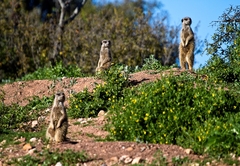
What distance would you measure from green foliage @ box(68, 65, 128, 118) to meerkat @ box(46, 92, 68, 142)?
2.04 meters

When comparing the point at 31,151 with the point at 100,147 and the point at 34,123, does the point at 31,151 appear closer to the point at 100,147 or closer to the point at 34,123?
the point at 100,147

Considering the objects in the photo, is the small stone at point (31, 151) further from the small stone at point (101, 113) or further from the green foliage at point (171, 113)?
the small stone at point (101, 113)

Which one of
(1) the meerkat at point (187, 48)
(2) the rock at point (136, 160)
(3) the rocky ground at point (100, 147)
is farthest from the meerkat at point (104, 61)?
(2) the rock at point (136, 160)

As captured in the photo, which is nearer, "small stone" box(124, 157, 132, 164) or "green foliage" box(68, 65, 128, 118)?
"small stone" box(124, 157, 132, 164)

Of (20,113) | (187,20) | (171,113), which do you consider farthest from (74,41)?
(171,113)

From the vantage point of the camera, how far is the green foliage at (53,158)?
322 inches

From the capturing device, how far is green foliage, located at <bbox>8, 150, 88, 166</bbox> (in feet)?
26.9

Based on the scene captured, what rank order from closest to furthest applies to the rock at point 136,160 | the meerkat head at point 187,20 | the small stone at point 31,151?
the rock at point 136,160, the small stone at point 31,151, the meerkat head at point 187,20

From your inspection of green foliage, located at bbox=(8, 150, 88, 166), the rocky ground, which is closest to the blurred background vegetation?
the rocky ground

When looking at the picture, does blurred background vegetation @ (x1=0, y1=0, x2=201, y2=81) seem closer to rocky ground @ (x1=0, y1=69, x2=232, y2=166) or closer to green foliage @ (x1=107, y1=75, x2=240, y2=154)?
rocky ground @ (x1=0, y1=69, x2=232, y2=166)

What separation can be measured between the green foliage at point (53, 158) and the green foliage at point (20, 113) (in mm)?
2315

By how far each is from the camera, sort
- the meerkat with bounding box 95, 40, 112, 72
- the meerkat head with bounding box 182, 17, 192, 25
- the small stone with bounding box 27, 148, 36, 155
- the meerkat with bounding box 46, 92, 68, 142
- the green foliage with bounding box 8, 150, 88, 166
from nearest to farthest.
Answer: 1. the green foliage with bounding box 8, 150, 88, 166
2. the small stone with bounding box 27, 148, 36, 155
3. the meerkat with bounding box 46, 92, 68, 142
4. the meerkat with bounding box 95, 40, 112, 72
5. the meerkat head with bounding box 182, 17, 192, 25

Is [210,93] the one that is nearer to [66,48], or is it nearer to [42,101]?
[42,101]

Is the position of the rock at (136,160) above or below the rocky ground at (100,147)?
below
